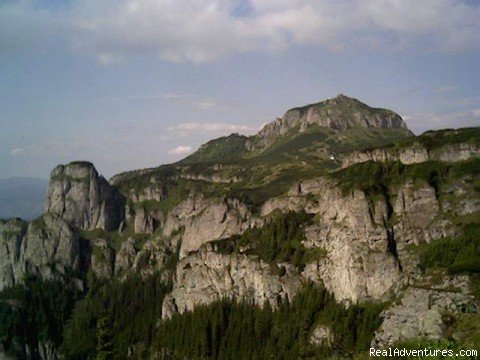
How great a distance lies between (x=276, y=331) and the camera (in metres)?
177

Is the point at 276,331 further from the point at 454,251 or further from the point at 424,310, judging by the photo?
the point at 454,251

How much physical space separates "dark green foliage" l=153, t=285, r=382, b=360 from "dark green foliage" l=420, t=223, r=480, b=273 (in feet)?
81.7

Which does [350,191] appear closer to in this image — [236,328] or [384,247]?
[384,247]

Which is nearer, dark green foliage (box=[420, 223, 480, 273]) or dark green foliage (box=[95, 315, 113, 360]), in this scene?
dark green foliage (box=[95, 315, 113, 360])

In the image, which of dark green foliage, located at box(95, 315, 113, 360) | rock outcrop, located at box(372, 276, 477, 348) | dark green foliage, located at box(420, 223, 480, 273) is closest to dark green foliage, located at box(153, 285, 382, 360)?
rock outcrop, located at box(372, 276, 477, 348)

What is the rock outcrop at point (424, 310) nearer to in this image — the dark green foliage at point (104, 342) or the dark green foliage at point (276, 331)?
the dark green foliage at point (276, 331)

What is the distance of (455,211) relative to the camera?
171750 mm

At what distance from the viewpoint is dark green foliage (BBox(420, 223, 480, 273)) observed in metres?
145

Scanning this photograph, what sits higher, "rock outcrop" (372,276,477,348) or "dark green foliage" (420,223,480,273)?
"dark green foliage" (420,223,480,273)

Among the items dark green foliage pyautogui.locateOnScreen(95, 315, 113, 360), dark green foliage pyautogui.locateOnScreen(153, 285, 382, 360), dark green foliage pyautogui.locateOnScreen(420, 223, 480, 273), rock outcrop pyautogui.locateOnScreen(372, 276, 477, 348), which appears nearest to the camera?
dark green foliage pyautogui.locateOnScreen(95, 315, 113, 360)

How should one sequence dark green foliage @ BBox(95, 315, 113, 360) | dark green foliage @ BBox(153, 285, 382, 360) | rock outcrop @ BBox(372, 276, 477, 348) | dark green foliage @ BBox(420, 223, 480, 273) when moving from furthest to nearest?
dark green foliage @ BBox(153, 285, 382, 360) < dark green foliage @ BBox(420, 223, 480, 273) < rock outcrop @ BBox(372, 276, 477, 348) < dark green foliage @ BBox(95, 315, 113, 360)

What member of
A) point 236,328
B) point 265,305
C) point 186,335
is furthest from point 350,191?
point 186,335

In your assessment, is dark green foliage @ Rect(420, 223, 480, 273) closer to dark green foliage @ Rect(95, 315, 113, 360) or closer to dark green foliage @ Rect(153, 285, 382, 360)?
dark green foliage @ Rect(153, 285, 382, 360)

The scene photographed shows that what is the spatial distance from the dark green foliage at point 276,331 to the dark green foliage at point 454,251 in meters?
24.9
